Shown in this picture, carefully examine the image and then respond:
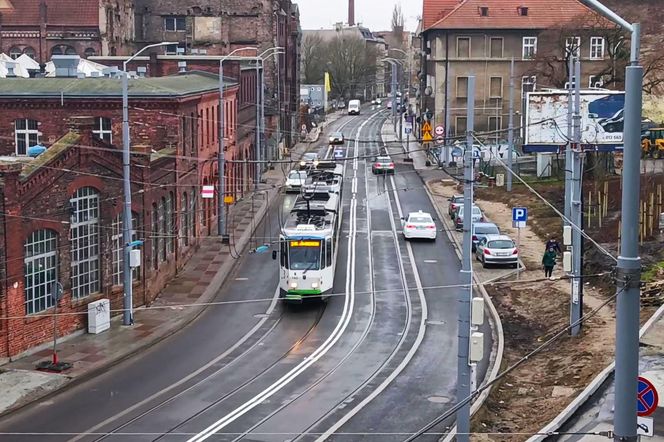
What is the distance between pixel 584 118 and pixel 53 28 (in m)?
45.6

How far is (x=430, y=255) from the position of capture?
4525 centimetres

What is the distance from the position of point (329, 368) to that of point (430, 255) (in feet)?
60.6

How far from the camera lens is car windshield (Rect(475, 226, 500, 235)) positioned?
149 feet

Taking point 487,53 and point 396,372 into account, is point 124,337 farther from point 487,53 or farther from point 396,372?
point 487,53

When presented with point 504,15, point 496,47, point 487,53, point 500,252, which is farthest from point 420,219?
point 504,15

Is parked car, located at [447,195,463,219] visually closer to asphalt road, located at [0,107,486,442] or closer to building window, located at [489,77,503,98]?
asphalt road, located at [0,107,486,442]

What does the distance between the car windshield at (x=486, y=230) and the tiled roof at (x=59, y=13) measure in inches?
1736

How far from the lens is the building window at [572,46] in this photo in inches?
2494

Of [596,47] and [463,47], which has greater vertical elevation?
[463,47]

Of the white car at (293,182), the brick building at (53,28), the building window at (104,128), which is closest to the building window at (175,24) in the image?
the brick building at (53,28)

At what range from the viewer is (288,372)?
27.0 metres

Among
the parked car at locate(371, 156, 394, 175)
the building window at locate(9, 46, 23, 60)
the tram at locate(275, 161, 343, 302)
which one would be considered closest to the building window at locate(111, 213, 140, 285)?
the tram at locate(275, 161, 343, 302)

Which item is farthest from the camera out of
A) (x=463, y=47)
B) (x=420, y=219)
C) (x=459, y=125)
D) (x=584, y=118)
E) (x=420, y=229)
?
(x=459, y=125)

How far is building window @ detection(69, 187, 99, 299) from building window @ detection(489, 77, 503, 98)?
57307 millimetres
